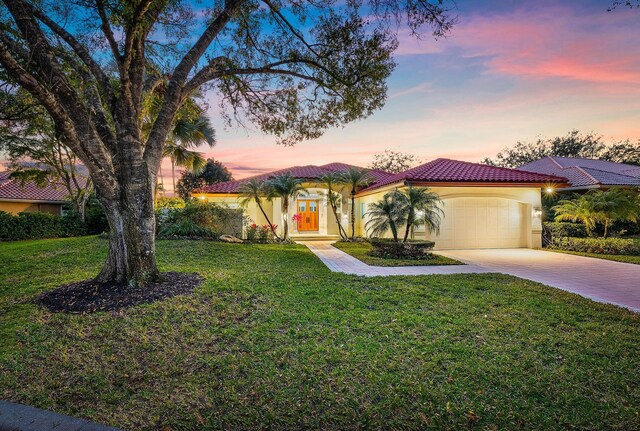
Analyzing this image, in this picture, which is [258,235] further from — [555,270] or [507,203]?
[555,270]

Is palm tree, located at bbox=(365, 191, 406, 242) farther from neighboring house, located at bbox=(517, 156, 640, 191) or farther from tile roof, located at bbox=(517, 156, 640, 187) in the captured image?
tile roof, located at bbox=(517, 156, 640, 187)

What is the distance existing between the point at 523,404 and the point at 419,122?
15.6 m

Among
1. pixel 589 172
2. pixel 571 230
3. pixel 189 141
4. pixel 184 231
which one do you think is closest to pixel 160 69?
pixel 184 231

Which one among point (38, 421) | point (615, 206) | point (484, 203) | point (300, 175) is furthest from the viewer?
point (300, 175)

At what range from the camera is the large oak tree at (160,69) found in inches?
220

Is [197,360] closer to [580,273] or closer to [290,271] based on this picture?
[290,271]

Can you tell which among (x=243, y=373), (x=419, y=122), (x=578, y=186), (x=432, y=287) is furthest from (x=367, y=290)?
(x=578, y=186)

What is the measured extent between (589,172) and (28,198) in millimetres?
36754

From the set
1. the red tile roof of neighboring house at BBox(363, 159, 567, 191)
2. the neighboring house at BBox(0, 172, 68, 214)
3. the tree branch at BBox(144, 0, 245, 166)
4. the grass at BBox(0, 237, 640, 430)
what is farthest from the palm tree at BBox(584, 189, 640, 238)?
the neighboring house at BBox(0, 172, 68, 214)

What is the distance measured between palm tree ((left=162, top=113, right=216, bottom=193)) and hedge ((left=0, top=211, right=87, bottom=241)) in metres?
6.90

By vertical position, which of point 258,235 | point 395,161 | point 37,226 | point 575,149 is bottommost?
point 258,235

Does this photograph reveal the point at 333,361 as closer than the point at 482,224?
Yes

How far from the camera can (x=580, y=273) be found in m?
8.85

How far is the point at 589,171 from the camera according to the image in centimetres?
2038
